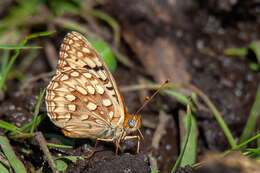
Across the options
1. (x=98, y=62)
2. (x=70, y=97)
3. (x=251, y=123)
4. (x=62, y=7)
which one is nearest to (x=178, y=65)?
(x=251, y=123)

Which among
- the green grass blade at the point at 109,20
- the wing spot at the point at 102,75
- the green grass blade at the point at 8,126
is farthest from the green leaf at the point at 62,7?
the green grass blade at the point at 8,126

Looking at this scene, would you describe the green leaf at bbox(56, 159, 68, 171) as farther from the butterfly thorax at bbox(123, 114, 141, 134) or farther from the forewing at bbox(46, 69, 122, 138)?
the butterfly thorax at bbox(123, 114, 141, 134)

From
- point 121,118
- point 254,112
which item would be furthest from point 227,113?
point 121,118

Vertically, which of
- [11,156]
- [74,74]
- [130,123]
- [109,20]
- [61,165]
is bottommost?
[61,165]

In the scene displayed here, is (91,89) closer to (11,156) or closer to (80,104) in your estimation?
(80,104)

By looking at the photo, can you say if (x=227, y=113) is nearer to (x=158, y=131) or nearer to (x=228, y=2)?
(x=158, y=131)

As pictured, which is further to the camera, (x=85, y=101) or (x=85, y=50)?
(x=85, y=50)
